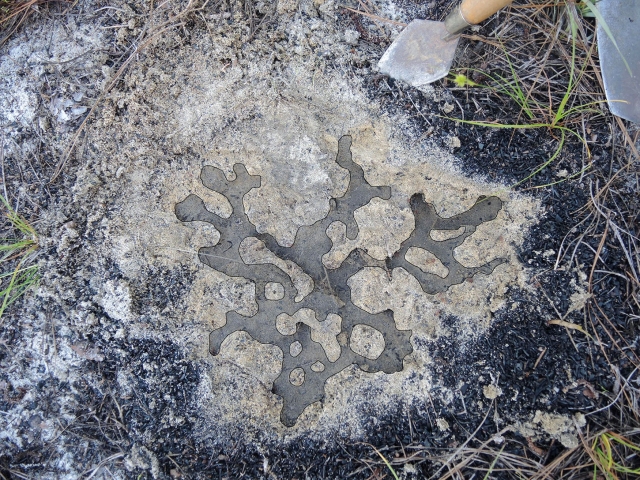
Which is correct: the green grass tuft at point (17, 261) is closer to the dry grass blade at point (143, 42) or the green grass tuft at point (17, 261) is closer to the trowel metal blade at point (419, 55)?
the dry grass blade at point (143, 42)

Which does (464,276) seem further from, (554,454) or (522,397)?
(554,454)

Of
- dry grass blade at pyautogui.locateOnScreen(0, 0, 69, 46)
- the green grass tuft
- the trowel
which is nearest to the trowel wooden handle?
the trowel

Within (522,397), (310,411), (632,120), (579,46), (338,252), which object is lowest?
(310,411)

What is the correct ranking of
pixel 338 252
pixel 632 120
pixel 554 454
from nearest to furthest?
pixel 554 454
pixel 632 120
pixel 338 252

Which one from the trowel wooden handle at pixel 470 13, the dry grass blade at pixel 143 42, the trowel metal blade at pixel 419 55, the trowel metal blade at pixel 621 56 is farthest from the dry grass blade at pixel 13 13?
the trowel metal blade at pixel 621 56

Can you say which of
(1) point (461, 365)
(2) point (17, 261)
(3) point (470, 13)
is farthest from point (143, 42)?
(1) point (461, 365)

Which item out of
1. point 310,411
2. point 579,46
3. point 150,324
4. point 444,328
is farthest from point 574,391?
point 150,324

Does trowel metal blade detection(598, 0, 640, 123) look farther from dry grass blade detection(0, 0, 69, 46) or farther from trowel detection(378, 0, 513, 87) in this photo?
dry grass blade detection(0, 0, 69, 46)
